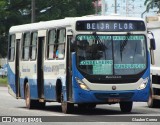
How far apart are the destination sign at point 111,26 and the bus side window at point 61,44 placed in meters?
0.91

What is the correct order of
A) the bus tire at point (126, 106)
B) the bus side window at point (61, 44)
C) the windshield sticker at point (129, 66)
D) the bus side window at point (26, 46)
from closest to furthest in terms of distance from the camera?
1. the windshield sticker at point (129, 66)
2. the bus side window at point (61, 44)
3. the bus tire at point (126, 106)
4. the bus side window at point (26, 46)

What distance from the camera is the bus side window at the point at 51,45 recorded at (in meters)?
24.5

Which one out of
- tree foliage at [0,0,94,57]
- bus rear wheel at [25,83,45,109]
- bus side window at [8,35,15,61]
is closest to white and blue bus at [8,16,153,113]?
bus rear wheel at [25,83,45,109]

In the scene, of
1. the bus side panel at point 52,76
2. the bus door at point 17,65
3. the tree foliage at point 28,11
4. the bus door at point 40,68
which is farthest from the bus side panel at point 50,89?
the tree foliage at point 28,11

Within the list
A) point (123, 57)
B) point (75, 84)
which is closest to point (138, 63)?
point (123, 57)

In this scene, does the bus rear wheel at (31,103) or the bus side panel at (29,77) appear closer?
the bus side panel at (29,77)

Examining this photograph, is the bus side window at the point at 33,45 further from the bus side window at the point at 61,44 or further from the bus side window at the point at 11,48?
the bus side window at the point at 11,48

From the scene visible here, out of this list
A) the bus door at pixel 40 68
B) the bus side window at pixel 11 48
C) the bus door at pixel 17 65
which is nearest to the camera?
the bus door at pixel 40 68

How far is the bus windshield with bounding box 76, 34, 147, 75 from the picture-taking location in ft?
73.6

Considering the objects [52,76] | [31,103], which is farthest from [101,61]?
[31,103]

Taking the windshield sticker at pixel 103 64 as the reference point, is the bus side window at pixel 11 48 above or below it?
above

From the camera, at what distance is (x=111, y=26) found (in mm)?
22844

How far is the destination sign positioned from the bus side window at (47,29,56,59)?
1966 mm

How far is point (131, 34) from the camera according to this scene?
22844 millimetres
